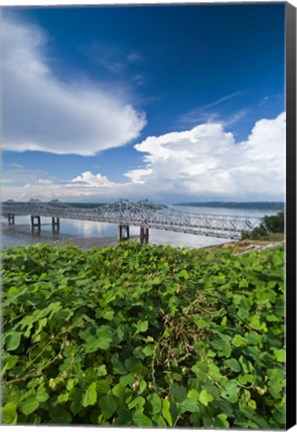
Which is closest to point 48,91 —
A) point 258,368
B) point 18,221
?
point 18,221

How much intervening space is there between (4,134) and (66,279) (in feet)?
2.20

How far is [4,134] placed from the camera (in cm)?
122

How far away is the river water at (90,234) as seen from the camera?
1.26 m

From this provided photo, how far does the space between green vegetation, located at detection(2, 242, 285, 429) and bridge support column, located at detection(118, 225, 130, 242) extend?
Result: 1.11ft

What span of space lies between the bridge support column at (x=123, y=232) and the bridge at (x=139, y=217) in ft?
0.06

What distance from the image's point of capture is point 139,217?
1.30 meters

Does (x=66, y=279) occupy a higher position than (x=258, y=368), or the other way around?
(x=66, y=279)

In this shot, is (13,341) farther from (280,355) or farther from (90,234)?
(280,355)

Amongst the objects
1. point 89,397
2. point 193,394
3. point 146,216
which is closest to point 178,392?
point 193,394

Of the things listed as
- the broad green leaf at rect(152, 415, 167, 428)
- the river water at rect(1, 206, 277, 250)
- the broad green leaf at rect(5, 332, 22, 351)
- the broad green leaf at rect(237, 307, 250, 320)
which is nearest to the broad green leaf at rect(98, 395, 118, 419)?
the broad green leaf at rect(152, 415, 167, 428)

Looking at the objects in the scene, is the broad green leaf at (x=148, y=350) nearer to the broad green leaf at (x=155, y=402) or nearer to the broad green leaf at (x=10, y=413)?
the broad green leaf at (x=155, y=402)

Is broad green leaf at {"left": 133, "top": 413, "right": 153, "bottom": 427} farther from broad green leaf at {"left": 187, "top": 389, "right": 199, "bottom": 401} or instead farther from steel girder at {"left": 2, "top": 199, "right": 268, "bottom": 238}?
steel girder at {"left": 2, "top": 199, "right": 268, "bottom": 238}

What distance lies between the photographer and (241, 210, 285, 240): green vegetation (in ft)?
3.77

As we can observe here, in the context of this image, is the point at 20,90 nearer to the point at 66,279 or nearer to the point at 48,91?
the point at 48,91
